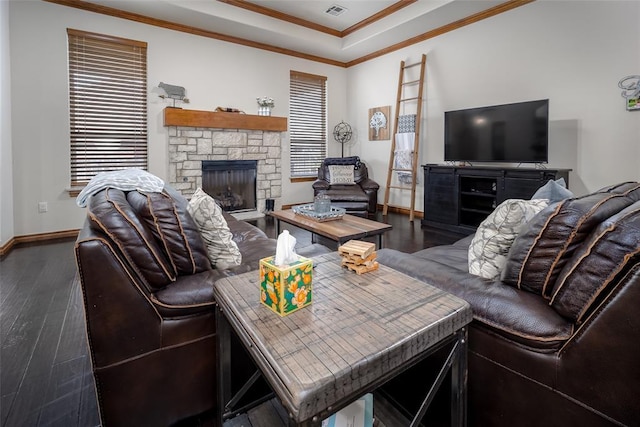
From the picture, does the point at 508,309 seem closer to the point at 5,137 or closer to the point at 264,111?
the point at 5,137

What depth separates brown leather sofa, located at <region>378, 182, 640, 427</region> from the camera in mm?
852

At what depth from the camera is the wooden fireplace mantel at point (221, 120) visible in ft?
14.7

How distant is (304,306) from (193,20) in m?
4.76

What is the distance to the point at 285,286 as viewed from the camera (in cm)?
94

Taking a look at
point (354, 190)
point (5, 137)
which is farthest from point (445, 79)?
point (5, 137)

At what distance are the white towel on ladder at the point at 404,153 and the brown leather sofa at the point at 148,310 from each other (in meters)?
4.43

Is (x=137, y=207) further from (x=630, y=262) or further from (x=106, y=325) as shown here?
(x=630, y=262)

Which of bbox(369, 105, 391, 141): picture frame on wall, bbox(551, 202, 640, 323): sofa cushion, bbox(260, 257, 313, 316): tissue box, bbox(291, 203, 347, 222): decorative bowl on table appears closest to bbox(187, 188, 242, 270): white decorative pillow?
bbox(260, 257, 313, 316): tissue box

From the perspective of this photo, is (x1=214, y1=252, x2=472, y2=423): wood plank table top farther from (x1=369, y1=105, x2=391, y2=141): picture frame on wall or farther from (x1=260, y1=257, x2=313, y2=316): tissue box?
(x1=369, y1=105, x2=391, y2=141): picture frame on wall

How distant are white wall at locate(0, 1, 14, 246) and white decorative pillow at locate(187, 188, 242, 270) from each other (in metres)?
3.08

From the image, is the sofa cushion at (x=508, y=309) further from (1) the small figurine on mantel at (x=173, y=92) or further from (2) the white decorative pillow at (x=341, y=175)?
(1) the small figurine on mantel at (x=173, y=92)

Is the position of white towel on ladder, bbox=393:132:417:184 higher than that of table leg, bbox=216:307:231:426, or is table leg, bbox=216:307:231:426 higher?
white towel on ladder, bbox=393:132:417:184

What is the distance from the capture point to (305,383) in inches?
26.7

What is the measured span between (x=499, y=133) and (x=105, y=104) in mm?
4900
